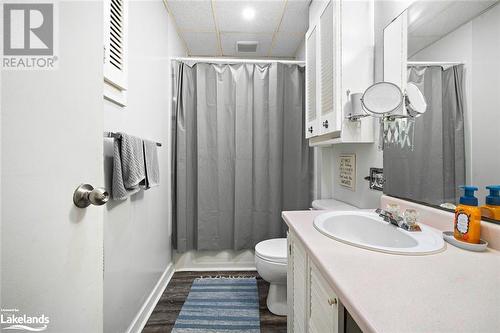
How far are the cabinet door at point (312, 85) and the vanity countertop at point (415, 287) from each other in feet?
3.45

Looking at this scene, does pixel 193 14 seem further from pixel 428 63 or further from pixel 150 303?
pixel 150 303

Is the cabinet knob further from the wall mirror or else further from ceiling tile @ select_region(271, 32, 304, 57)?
ceiling tile @ select_region(271, 32, 304, 57)

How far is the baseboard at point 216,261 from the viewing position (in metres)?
2.19

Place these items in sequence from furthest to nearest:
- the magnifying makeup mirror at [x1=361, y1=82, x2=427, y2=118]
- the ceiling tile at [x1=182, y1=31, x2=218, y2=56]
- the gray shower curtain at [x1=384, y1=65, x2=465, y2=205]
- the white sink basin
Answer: the ceiling tile at [x1=182, y1=31, x2=218, y2=56], the magnifying makeup mirror at [x1=361, y1=82, x2=427, y2=118], the gray shower curtain at [x1=384, y1=65, x2=465, y2=205], the white sink basin

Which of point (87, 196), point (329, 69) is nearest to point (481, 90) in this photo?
point (329, 69)

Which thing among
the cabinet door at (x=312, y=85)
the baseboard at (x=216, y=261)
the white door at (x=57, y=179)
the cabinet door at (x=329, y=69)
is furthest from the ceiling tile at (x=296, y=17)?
the baseboard at (x=216, y=261)

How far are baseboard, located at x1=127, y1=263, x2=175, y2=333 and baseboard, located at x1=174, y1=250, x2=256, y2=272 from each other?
0.50ft

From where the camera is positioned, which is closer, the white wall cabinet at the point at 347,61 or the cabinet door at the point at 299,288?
the cabinet door at the point at 299,288

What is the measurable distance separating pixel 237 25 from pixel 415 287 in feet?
7.81

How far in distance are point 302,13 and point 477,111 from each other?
172 cm

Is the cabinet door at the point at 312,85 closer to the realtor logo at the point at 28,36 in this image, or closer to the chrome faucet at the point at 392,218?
the chrome faucet at the point at 392,218

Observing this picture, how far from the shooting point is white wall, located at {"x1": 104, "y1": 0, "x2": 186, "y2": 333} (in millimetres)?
1121

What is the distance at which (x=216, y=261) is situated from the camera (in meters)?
2.22

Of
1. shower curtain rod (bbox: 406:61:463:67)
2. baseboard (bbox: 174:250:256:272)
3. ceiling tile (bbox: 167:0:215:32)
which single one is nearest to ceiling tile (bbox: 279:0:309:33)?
ceiling tile (bbox: 167:0:215:32)
